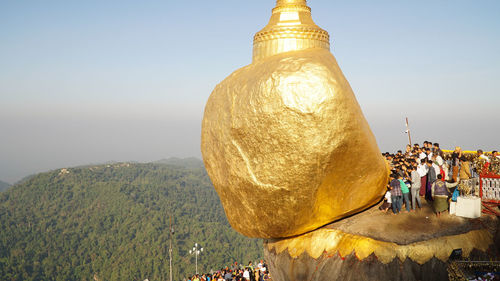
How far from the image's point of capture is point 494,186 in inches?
338

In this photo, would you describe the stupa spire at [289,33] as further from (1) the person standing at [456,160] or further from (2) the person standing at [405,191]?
(1) the person standing at [456,160]

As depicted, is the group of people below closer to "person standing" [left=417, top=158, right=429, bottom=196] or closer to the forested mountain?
"person standing" [left=417, top=158, right=429, bottom=196]

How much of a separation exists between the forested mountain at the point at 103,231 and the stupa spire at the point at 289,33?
6085 cm

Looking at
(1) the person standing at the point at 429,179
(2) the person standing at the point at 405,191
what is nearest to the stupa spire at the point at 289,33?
(2) the person standing at the point at 405,191

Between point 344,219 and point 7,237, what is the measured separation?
87.5 meters

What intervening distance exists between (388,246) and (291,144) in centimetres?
275

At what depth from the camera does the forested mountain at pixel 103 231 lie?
68.3m

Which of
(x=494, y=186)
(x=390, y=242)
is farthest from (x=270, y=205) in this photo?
(x=494, y=186)

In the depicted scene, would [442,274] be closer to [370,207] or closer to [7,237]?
[370,207]

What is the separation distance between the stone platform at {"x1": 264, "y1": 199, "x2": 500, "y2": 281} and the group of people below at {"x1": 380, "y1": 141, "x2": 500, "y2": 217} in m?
0.26

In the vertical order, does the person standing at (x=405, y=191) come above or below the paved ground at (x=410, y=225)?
above

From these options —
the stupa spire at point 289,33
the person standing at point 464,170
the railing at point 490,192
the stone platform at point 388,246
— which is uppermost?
the stupa spire at point 289,33

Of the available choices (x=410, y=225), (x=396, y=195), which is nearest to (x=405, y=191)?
(x=396, y=195)

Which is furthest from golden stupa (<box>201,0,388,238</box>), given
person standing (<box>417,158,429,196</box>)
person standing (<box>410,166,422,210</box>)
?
person standing (<box>417,158,429,196</box>)
